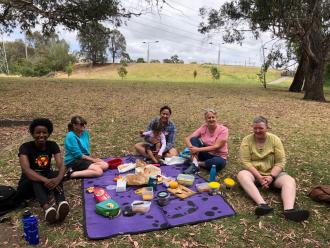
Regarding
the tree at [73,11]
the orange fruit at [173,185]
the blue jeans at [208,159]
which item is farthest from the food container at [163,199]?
the tree at [73,11]

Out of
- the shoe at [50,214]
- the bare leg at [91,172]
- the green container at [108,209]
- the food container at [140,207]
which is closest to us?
the shoe at [50,214]

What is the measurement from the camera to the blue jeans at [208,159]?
17.7 ft

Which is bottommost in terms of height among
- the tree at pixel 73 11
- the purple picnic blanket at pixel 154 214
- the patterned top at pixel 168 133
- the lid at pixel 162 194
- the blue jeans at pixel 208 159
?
the purple picnic blanket at pixel 154 214

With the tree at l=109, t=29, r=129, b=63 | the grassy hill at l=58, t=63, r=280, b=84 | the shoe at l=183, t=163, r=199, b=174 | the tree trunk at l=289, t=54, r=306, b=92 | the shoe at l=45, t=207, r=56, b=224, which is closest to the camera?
the shoe at l=45, t=207, r=56, b=224

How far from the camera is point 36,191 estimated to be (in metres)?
4.02

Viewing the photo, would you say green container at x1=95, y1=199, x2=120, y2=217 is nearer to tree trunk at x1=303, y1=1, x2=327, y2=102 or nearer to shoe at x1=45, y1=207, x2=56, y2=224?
shoe at x1=45, y1=207, x2=56, y2=224

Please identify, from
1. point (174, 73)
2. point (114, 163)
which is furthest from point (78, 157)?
point (174, 73)

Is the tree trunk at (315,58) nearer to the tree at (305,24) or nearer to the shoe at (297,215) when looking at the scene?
the tree at (305,24)

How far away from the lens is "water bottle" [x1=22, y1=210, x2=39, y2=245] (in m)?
3.33

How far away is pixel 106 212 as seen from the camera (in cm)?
385

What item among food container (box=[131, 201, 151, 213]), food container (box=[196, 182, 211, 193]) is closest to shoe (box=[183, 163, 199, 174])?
food container (box=[196, 182, 211, 193])

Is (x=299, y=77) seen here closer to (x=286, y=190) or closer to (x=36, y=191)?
(x=286, y=190)

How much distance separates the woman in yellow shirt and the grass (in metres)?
0.18

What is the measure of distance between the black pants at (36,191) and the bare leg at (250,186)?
2.39 m
